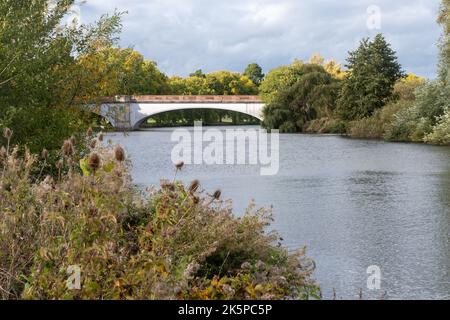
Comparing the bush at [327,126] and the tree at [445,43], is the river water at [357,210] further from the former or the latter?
the bush at [327,126]

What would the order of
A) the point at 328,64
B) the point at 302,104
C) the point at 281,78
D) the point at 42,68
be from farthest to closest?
the point at 328,64 < the point at 281,78 < the point at 302,104 < the point at 42,68

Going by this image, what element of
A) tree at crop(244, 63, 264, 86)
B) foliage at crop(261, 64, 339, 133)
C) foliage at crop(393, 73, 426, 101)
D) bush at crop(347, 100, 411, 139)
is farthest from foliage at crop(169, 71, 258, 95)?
bush at crop(347, 100, 411, 139)

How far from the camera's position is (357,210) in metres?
11.9

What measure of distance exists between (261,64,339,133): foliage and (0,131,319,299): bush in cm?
4609

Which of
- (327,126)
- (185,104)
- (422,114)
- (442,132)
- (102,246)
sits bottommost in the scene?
(102,246)

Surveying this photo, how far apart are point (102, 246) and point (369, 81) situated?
44611 mm

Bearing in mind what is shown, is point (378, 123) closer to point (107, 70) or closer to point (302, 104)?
point (302, 104)

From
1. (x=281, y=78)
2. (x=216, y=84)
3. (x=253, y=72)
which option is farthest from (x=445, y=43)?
(x=253, y=72)

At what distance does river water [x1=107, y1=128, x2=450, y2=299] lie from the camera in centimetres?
700

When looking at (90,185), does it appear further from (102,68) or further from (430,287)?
(102,68)

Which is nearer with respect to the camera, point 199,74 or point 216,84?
point 216,84

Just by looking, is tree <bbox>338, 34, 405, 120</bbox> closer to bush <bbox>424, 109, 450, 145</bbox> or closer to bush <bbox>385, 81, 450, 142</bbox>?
bush <bbox>385, 81, 450, 142</bbox>
